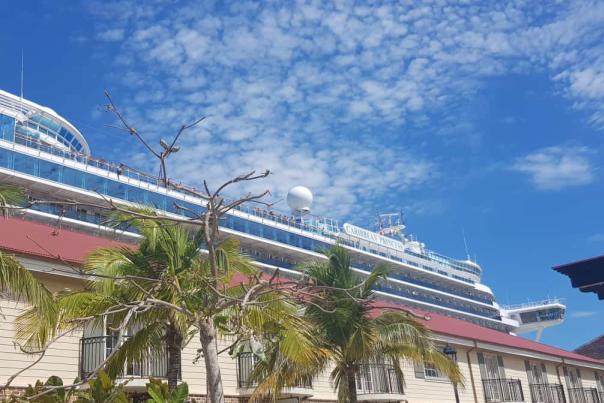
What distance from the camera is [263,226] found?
8250 cm

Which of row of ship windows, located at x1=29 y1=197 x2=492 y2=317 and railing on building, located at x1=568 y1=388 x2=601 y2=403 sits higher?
row of ship windows, located at x1=29 y1=197 x2=492 y2=317

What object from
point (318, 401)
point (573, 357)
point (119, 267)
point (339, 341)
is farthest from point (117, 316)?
point (573, 357)

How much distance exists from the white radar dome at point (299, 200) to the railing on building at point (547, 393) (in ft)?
175

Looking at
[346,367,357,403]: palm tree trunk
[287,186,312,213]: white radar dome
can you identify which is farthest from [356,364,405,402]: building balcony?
[287,186,312,213]: white radar dome

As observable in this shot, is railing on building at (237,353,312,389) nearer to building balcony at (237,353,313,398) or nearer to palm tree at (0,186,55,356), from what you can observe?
building balcony at (237,353,313,398)

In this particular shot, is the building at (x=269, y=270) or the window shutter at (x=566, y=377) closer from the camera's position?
the building at (x=269, y=270)

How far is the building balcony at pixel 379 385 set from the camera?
2673 cm

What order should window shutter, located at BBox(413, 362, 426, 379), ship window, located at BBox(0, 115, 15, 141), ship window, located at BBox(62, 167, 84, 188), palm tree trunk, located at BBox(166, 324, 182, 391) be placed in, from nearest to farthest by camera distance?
palm tree trunk, located at BBox(166, 324, 182, 391), window shutter, located at BBox(413, 362, 426, 379), ship window, located at BBox(0, 115, 15, 141), ship window, located at BBox(62, 167, 84, 188)

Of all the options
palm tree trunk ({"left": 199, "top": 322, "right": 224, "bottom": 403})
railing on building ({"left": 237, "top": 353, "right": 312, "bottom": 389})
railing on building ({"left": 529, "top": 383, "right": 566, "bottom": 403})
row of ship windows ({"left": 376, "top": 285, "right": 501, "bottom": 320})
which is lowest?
palm tree trunk ({"left": 199, "top": 322, "right": 224, "bottom": 403})

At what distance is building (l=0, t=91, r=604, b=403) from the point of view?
18406 millimetres

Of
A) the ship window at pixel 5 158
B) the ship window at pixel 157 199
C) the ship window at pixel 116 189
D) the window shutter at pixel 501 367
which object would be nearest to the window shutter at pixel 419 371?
the window shutter at pixel 501 367

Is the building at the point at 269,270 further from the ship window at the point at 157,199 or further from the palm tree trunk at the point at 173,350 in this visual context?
the palm tree trunk at the point at 173,350

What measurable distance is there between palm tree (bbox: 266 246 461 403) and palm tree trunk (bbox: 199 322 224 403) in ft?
32.6

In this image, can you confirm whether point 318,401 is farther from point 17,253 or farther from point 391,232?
point 391,232
